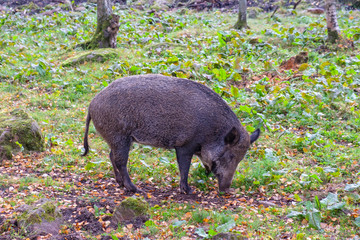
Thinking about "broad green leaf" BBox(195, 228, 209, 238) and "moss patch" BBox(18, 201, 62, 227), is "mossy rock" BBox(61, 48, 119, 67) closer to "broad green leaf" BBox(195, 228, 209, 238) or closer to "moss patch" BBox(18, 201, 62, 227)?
"moss patch" BBox(18, 201, 62, 227)

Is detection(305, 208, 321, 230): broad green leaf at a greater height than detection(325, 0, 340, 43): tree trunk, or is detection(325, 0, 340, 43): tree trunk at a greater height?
detection(325, 0, 340, 43): tree trunk

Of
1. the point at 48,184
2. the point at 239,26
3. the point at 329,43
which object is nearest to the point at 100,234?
the point at 48,184

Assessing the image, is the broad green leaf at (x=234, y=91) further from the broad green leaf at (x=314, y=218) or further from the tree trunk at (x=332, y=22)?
the tree trunk at (x=332, y=22)

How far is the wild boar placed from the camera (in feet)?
17.4

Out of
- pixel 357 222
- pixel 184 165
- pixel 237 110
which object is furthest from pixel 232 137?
pixel 237 110

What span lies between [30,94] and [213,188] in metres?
Result: 5.30

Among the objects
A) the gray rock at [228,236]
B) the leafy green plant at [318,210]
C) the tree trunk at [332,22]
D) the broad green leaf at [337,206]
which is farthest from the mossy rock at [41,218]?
Result: the tree trunk at [332,22]

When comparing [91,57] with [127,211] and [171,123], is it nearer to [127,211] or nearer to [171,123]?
[171,123]

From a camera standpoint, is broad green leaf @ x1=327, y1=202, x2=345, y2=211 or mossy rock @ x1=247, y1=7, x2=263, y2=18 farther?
mossy rock @ x1=247, y1=7, x2=263, y2=18

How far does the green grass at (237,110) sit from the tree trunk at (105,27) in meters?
0.46

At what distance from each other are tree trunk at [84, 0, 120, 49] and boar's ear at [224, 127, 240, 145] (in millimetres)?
7070

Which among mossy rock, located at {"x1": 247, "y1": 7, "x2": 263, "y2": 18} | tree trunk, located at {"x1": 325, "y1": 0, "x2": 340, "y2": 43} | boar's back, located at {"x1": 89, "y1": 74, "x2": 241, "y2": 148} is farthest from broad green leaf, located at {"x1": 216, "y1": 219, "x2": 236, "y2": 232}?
mossy rock, located at {"x1": 247, "y1": 7, "x2": 263, "y2": 18}

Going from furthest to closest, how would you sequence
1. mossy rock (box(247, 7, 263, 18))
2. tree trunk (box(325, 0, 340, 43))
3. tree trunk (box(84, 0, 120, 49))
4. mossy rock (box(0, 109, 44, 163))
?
mossy rock (box(247, 7, 263, 18))
tree trunk (box(84, 0, 120, 49))
tree trunk (box(325, 0, 340, 43))
mossy rock (box(0, 109, 44, 163))

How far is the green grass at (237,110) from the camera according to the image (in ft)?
15.2
